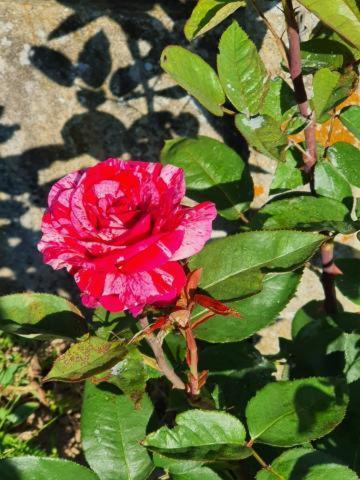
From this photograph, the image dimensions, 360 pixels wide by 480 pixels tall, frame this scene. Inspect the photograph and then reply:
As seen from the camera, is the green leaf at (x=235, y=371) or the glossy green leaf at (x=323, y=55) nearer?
the glossy green leaf at (x=323, y=55)

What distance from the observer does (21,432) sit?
1748mm

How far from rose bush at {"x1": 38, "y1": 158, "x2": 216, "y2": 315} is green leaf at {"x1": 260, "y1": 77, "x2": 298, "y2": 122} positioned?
0.36 meters

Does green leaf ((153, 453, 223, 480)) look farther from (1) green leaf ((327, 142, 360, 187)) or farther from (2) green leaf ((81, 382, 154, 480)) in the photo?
(1) green leaf ((327, 142, 360, 187))

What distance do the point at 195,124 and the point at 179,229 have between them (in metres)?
0.99

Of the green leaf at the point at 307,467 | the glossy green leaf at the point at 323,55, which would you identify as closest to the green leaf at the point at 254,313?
the green leaf at the point at 307,467

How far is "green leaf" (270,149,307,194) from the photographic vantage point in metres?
1.11

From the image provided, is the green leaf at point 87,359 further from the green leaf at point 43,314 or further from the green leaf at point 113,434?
the green leaf at point 113,434

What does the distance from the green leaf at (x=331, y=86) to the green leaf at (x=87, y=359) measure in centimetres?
46

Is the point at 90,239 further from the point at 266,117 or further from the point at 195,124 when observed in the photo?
the point at 195,124

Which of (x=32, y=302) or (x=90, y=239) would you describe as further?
→ (x=32, y=302)

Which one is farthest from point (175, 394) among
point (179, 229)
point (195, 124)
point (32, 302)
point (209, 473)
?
→ point (195, 124)

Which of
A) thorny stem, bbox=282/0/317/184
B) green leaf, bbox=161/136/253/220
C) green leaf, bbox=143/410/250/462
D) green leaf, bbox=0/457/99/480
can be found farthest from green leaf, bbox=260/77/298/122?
green leaf, bbox=0/457/99/480

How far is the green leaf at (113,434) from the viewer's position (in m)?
0.98

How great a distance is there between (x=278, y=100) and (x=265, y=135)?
0.13 m
